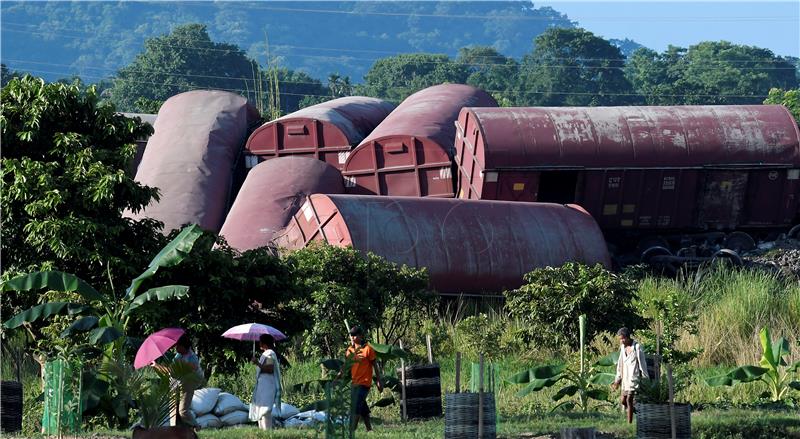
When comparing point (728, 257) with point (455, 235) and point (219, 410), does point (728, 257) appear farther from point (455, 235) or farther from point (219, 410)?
point (219, 410)

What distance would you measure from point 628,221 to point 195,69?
67.2 m

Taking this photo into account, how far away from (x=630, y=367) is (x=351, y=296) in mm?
6872

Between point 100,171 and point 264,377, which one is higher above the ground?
point 100,171

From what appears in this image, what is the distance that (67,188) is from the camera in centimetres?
1777

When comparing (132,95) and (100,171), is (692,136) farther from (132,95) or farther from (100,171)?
(132,95)

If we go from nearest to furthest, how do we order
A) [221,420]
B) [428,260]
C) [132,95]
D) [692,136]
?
[221,420]
[428,260]
[692,136]
[132,95]

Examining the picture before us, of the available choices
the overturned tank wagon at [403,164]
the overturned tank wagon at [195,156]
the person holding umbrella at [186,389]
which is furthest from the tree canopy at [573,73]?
the person holding umbrella at [186,389]

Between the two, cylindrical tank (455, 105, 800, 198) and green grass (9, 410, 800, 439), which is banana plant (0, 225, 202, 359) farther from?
cylindrical tank (455, 105, 800, 198)

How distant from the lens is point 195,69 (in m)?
94.3

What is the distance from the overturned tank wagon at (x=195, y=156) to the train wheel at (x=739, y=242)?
11.4 m

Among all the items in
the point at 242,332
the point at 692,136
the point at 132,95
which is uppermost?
the point at 132,95

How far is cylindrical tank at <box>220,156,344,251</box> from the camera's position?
93.1 feet

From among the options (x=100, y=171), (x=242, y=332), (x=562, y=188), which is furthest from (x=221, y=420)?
(x=562, y=188)

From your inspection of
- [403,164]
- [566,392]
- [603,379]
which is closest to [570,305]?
[566,392]
